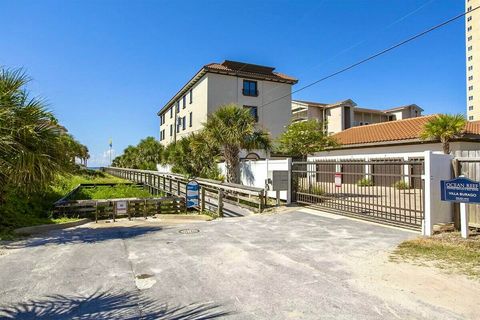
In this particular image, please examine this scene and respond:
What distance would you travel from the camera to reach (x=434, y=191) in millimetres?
8188

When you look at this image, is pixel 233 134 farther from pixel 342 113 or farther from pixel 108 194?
pixel 342 113

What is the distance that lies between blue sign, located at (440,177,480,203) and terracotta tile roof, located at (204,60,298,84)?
91.6 ft

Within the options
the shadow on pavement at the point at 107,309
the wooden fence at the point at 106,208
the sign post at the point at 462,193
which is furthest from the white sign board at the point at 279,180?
the shadow on pavement at the point at 107,309

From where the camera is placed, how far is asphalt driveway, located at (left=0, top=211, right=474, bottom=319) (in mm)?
4145

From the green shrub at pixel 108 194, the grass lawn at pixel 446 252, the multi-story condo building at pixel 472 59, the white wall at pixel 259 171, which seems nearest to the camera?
the grass lawn at pixel 446 252

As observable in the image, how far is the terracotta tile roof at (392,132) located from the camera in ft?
78.8

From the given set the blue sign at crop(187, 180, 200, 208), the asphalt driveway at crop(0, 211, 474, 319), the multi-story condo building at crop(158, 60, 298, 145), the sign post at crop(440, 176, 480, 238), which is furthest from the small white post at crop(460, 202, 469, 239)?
the multi-story condo building at crop(158, 60, 298, 145)

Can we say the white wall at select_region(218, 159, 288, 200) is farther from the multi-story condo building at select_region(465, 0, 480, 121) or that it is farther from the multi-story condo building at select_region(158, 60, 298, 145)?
the multi-story condo building at select_region(465, 0, 480, 121)

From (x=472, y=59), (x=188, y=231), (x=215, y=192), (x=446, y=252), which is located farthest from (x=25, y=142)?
(x=472, y=59)

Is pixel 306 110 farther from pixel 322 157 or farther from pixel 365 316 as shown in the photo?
pixel 365 316

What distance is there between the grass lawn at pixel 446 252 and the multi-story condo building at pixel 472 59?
91500 mm

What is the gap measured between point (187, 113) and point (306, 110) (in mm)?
17693

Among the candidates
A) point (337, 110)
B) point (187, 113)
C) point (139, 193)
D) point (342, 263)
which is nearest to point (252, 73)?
point (187, 113)

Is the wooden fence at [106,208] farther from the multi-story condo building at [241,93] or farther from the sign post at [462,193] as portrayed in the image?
the multi-story condo building at [241,93]
